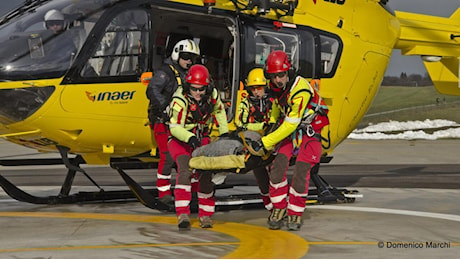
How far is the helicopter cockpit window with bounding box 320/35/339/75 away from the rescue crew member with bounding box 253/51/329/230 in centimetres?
241

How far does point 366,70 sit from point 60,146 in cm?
481

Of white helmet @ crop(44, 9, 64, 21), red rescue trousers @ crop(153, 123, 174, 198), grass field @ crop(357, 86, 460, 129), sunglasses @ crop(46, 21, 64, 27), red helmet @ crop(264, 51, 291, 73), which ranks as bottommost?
grass field @ crop(357, 86, 460, 129)

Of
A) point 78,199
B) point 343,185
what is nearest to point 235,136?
point 78,199

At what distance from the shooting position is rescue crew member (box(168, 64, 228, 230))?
8188mm

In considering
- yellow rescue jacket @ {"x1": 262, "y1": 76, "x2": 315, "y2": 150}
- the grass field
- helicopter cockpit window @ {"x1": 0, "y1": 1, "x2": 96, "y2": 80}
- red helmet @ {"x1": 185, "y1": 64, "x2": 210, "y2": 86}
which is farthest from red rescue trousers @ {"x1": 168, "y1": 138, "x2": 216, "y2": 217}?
the grass field

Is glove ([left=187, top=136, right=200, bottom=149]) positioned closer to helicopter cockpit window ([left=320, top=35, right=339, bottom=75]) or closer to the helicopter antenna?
the helicopter antenna

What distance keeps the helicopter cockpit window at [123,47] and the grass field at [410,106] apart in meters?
22.2

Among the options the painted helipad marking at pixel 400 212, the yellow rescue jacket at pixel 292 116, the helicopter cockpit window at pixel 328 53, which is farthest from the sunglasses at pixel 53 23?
the painted helipad marking at pixel 400 212

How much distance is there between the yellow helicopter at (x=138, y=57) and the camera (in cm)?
862

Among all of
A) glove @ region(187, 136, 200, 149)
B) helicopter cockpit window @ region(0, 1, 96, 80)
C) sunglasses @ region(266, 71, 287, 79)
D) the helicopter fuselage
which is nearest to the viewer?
glove @ region(187, 136, 200, 149)

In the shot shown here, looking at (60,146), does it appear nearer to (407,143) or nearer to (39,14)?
(39,14)

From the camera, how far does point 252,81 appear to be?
8938 mm

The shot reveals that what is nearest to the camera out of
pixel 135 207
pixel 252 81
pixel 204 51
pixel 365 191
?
pixel 252 81

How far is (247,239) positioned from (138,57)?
2795mm
